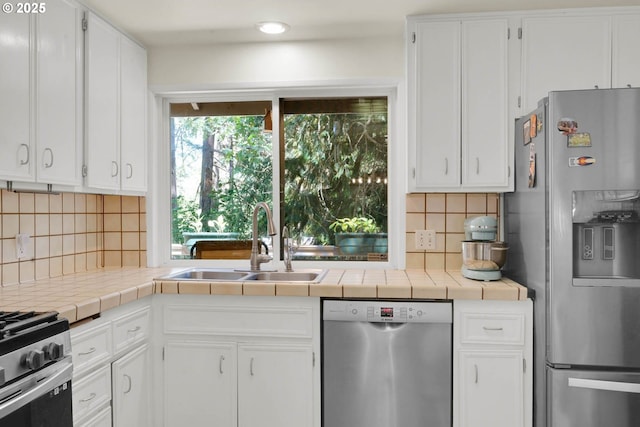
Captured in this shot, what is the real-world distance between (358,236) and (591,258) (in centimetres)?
130

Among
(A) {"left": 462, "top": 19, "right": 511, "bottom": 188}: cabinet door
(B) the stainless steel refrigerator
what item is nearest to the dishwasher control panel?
(B) the stainless steel refrigerator

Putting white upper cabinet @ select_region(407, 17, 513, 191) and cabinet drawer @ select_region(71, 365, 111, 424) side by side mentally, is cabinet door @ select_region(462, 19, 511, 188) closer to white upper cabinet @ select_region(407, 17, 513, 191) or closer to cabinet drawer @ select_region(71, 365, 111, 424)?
white upper cabinet @ select_region(407, 17, 513, 191)

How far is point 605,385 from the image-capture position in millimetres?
1939

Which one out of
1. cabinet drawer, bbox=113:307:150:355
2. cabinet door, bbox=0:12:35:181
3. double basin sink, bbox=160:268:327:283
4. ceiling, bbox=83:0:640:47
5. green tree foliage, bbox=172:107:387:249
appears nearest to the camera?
cabinet door, bbox=0:12:35:181

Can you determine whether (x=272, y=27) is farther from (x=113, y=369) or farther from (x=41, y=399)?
(x=41, y=399)

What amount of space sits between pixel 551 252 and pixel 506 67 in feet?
3.31

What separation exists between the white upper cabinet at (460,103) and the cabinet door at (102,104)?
1561 millimetres

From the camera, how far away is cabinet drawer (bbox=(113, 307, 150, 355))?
207 cm

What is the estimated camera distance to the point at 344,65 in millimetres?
2795

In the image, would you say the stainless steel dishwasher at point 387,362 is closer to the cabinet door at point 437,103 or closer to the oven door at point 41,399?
the cabinet door at point 437,103

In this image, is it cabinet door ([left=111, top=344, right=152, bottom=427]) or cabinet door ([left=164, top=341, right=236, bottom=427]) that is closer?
cabinet door ([left=111, top=344, right=152, bottom=427])

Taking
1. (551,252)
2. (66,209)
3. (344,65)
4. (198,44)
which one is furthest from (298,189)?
(551,252)

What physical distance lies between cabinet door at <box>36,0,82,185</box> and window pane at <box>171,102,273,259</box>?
34.8 inches

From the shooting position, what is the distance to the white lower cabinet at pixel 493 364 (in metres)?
2.16
